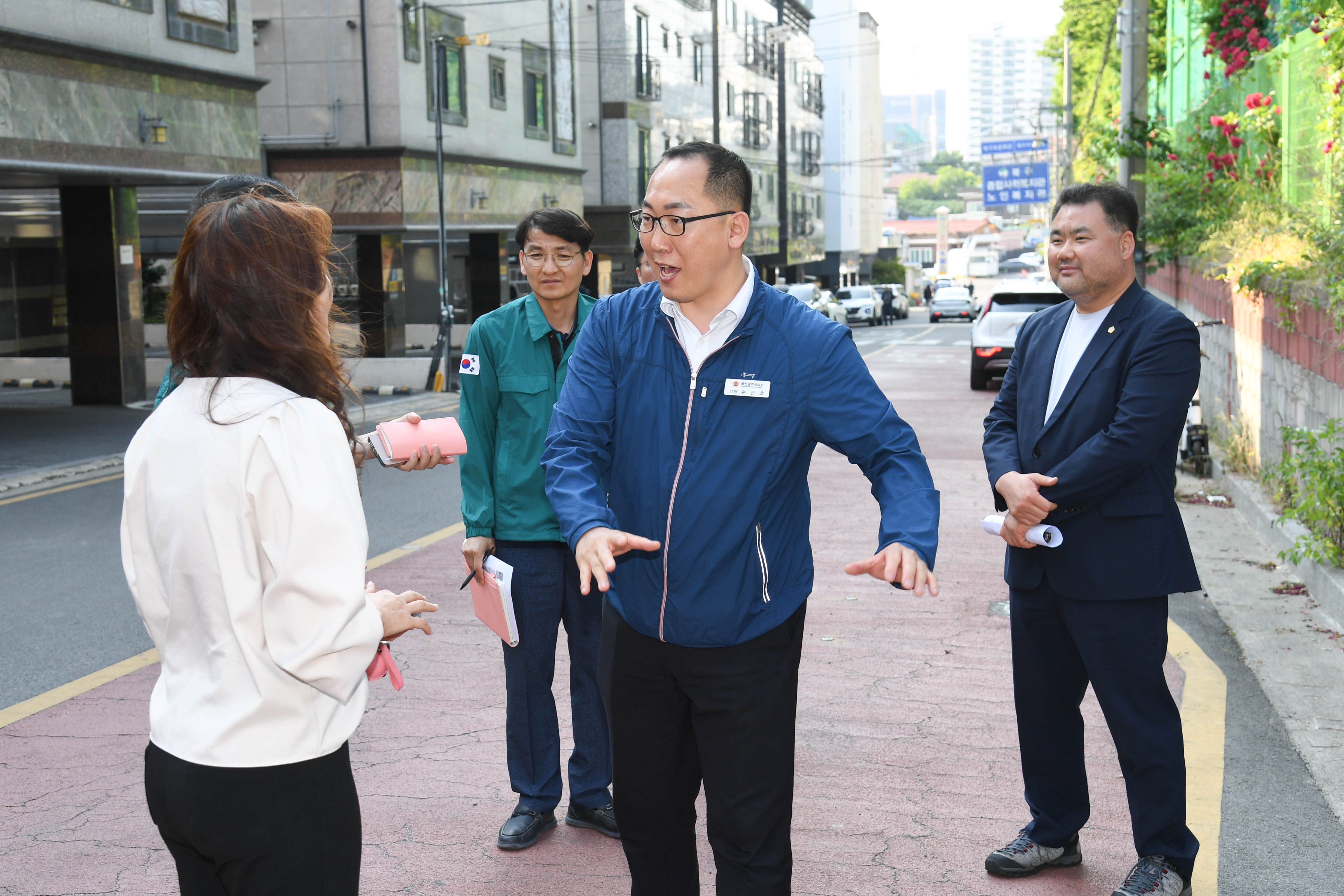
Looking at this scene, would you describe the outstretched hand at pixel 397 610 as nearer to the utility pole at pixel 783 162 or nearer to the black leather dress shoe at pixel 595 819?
the black leather dress shoe at pixel 595 819

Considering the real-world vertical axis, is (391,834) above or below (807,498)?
below

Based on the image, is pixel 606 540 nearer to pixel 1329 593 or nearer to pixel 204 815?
pixel 204 815

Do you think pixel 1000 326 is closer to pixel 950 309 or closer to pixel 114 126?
pixel 114 126

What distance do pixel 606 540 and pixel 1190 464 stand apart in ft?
32.9

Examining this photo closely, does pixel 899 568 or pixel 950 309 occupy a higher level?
pixel 950 309

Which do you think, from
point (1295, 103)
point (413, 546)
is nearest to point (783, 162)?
point (1295, 103)

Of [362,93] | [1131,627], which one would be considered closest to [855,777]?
[1131,627]

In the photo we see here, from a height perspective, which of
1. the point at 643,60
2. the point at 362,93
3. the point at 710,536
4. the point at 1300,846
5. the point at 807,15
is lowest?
the point at 1300,846

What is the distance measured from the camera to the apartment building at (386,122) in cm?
2441

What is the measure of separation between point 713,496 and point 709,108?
48570 millimetres

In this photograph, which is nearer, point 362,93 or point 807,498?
point 807,498

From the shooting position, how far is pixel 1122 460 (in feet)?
11.9

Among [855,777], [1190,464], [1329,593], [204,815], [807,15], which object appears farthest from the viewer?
[807,15]

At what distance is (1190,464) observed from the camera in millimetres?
11562
